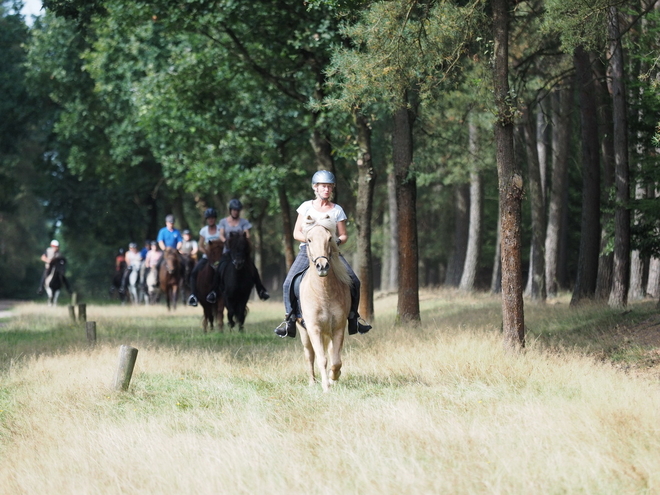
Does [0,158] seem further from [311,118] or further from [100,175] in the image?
[311,118]

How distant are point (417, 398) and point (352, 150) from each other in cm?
1356

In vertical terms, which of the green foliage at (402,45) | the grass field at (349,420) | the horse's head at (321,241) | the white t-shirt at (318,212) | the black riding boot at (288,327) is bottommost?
the grass field at (349,420)

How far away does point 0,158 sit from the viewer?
48062 millimetres

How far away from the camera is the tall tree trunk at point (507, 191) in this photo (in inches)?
533

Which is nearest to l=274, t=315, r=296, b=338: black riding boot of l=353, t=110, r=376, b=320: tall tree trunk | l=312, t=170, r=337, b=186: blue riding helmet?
l=312, t=170, r=337, b=186: blue riding helmet

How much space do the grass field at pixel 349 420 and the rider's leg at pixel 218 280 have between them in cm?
448

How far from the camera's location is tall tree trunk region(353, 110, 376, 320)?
2073 cm

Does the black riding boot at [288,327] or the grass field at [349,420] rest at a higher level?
the black riding boot at [288,327]

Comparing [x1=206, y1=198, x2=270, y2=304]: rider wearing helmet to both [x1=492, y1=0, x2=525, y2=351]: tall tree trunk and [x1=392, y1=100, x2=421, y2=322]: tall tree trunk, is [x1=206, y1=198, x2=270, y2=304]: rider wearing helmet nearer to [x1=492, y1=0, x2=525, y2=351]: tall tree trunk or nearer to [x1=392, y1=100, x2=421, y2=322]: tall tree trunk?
[x1=392, y1=100, x2=421, y2=322]: tall tree trunk

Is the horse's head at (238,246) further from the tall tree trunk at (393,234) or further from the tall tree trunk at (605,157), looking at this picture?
the tall tree trunk at (393,234)

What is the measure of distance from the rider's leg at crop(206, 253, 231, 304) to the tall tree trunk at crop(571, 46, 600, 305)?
7.52m

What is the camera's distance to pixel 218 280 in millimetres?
20812

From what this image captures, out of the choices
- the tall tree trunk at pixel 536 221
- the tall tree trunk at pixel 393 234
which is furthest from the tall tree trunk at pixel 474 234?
the tall tree trunk at pixel 536 221

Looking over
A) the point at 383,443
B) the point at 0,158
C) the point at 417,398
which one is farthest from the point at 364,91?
the point at 0,158
